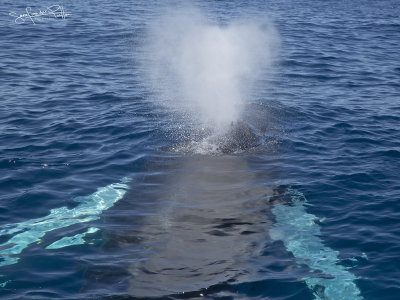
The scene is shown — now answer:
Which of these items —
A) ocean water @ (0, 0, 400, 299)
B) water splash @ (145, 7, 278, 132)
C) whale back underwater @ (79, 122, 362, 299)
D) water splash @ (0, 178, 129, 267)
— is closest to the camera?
whale back underwater @ (79, 122, 362, 299)

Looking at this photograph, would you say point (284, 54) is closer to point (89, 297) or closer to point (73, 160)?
point (73, 160)

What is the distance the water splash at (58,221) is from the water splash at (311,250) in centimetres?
527

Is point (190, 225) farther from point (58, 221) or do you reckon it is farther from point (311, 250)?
point (58, 221)

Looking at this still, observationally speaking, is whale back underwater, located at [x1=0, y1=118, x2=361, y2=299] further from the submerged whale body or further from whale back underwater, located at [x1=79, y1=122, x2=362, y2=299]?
the submerged whale body

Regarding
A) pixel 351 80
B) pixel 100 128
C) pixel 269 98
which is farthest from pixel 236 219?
pixel 351 80

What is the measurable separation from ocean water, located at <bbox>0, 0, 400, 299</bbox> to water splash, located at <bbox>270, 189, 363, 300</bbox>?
0.16 ft

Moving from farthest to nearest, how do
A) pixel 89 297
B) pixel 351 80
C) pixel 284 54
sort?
pixel 284 54
pixel 351 80
pixel 89 297

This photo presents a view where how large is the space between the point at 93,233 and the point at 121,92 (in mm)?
13654

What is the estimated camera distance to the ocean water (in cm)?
1312

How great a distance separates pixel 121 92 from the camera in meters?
27.8

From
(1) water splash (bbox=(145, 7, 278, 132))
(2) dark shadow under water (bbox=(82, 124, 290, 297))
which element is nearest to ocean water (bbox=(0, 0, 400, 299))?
(2) dark shadow under water (bbox=(82, 124, 290, 297))

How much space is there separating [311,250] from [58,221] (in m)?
7.40

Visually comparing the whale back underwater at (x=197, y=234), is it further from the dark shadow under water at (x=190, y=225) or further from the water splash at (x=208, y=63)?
the water splash at (x=208, y=63)

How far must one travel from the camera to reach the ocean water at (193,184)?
43.0 ft
